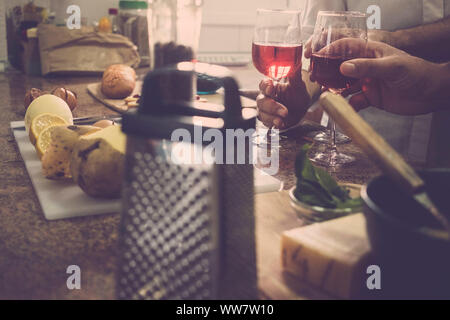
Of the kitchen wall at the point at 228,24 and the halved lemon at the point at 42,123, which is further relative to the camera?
the kitchen wall at the point at 228,24

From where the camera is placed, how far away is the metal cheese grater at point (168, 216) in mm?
475

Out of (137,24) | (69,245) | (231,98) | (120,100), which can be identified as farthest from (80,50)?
(231,98)

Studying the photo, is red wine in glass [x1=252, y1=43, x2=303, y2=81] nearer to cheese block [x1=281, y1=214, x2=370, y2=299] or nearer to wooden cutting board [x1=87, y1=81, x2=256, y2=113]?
wooden cutting board [x1=87, y1=81, x2=256, y2=113]

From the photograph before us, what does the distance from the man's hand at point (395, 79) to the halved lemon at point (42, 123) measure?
63cm

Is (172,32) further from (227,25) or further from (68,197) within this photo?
(227,25)

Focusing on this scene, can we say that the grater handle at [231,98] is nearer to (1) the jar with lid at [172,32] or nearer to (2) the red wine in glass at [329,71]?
(1) the jar with lid at [172,32]

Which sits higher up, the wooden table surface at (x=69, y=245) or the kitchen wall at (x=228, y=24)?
the kitchen wall at (x=228, y=24)

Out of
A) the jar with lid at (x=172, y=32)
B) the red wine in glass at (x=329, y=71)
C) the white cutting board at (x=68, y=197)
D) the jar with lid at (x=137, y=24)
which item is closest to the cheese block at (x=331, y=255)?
the white cutting board at (x=68, y=197)

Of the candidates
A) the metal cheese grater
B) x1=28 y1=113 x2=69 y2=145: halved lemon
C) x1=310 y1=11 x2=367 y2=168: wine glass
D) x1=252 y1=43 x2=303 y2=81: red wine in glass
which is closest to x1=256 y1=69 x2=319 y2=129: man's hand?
x1=252 y1=43 x2=303 y2=81: red wine in glass

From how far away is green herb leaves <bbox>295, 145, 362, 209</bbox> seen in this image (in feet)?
2.22

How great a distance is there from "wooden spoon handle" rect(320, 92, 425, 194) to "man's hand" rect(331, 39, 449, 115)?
1.37ft

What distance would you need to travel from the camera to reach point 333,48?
104cm

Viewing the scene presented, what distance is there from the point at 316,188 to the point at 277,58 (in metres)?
0.54
